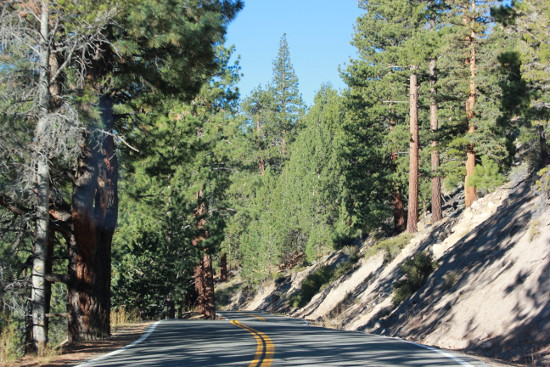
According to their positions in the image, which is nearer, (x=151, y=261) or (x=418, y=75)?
(x=151, y=261)

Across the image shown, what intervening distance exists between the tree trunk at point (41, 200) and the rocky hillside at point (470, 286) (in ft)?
31.3

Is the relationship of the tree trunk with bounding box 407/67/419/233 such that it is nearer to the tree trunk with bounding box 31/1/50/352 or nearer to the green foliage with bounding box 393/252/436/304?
the green foliage with bounding box 393/252/436/304

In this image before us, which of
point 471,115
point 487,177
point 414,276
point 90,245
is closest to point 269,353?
point 90,245

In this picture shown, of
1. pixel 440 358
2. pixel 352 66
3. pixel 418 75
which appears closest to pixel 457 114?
pixel 418 75

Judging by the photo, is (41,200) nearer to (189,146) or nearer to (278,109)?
(189,146)

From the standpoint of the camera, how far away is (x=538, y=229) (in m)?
16.5

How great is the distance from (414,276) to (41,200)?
14.9m

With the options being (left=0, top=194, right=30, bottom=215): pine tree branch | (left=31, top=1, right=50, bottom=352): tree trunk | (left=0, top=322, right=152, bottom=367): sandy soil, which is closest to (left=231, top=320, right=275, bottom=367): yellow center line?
(left=0, top=322, right=152, bottom=367): sandy soil

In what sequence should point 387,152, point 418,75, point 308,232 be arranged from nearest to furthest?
1. point 418,75
2. point 387,152
3. point 308,232

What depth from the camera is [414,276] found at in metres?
22.8

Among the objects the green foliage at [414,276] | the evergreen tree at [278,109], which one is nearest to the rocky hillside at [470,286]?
the green foliage at [414,276]

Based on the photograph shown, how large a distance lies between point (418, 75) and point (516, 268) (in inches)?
819

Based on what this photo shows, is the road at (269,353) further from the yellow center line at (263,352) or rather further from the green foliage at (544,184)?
the green foliage at (544,184)

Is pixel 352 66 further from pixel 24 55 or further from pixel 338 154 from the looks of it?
pixel 24 55
